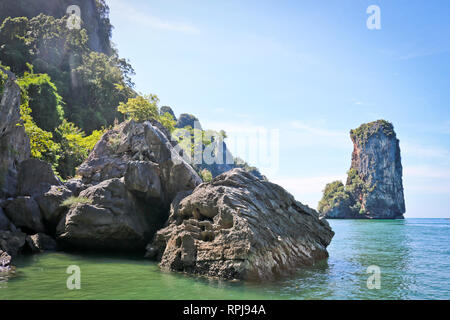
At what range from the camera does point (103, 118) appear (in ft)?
121

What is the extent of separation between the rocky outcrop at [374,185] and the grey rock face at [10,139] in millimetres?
99742

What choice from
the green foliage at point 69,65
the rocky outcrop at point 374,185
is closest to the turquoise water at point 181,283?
the green foliage at point 69,65

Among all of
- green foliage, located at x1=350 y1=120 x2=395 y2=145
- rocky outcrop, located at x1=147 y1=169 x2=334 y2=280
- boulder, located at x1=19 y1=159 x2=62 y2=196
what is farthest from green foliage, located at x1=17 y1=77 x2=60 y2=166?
green foliage, located at x1=350 y1=120 x2=395 y2=145

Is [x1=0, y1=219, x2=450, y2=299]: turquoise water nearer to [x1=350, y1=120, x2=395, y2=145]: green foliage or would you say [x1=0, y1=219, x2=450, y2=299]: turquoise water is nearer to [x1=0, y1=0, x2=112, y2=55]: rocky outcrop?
[x1=0, y1=0, x2=112, y2=55]: rocky outcrop

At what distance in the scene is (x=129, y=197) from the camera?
1341cm

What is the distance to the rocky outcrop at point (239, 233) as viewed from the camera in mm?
8938

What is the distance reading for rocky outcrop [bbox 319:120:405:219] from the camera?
10106cm

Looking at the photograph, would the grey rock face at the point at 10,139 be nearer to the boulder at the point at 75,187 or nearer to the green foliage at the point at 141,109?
the boulder at the point at 75,187

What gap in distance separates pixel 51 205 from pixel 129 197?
305 cm

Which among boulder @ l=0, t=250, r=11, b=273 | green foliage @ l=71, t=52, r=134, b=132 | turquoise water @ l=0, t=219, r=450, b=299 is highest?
green foliage @ l=71, t=52, r=134, b=132

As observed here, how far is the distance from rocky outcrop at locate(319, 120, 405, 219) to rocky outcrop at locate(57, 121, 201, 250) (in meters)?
96.3
